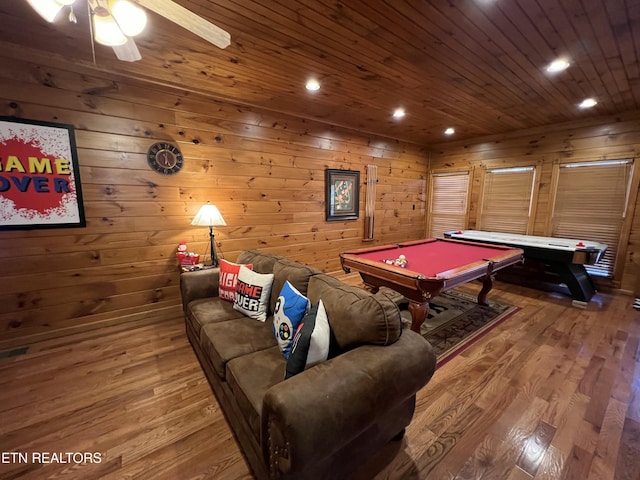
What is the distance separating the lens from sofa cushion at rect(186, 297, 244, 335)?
6.51ft

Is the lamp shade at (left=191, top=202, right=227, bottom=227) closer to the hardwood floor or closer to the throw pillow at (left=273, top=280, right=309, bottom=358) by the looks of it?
the hardwood floor

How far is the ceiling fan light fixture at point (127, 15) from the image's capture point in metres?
1.13

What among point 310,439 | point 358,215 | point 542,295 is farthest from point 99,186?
point 542,295

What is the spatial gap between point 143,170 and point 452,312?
3.78 meters

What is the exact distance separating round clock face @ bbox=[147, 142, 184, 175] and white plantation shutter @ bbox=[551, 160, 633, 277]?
5472 millimetres

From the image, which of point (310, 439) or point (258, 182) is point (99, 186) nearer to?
point (258, 182)

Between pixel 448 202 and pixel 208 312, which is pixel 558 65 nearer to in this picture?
pixel 448 202

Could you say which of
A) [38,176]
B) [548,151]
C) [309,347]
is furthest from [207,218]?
[548,151]

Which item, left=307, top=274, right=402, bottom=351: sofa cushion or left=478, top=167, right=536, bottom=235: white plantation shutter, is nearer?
left=307, top=274, right=402, bottom=351: sofa cushion

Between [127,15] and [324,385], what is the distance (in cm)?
181

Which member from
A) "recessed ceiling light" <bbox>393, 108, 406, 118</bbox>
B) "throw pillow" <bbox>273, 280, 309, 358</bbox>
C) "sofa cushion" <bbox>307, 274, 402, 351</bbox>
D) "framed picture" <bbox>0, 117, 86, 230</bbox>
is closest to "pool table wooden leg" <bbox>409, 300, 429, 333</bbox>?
Answer: "sofa cushion" <bbox>307, 274, 402, 351</bbox>

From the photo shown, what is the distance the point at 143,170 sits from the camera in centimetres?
277

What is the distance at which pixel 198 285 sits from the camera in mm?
2352

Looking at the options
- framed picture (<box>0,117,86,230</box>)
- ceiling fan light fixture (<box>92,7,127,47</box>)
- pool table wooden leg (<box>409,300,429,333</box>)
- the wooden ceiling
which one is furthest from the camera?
pool table wooden leg (<box>409,300,429,333</box>)
